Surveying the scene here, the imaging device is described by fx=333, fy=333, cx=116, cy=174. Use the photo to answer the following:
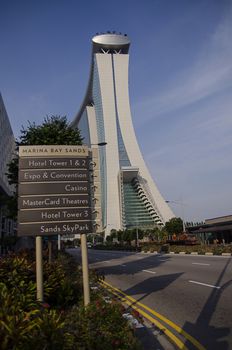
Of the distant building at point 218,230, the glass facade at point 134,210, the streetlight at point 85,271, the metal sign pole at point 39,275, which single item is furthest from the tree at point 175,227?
the metal sign pole at point 39,275

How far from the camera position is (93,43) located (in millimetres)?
149375

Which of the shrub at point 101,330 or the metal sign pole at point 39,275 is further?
the metal sign pole at point 39,275

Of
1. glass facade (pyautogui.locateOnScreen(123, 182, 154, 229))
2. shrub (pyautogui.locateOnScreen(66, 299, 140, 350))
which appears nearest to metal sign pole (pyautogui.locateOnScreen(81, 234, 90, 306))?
shrub (pyautogui.locateOnScreen(66, 299, 140, 350))

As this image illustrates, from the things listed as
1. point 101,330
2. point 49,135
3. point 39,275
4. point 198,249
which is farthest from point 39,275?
point 198,249

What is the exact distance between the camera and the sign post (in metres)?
8.20

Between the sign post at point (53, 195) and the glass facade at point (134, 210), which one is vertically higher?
the glass facade at point (134, 210)

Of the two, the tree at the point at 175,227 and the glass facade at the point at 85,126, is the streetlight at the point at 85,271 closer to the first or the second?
the tree at the point at 175,227

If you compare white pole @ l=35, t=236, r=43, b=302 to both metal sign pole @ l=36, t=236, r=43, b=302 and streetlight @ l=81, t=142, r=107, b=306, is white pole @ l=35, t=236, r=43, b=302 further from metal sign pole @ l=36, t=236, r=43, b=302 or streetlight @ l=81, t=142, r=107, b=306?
streetlight @ l=81, t=142, r=107, b=306

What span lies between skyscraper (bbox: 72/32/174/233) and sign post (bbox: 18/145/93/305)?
423ft

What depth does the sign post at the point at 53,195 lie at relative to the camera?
8203 millimetres

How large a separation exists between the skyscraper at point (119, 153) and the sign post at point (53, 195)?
129 m

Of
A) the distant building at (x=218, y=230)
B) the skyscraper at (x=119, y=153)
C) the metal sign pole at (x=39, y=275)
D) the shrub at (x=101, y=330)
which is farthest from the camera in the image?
the skyscraper at (x=119, y=153)

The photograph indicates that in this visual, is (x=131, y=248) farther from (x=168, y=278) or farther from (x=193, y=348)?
(x=193, y=348)

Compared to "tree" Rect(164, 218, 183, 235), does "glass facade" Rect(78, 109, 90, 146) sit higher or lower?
higher
